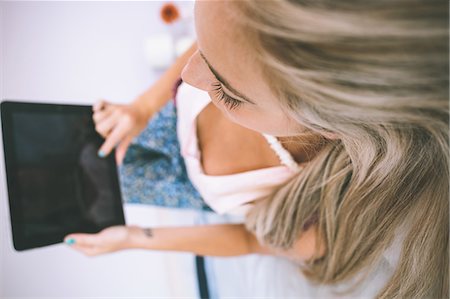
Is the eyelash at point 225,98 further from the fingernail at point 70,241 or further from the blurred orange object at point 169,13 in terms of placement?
the blurred orange object at point 169,13

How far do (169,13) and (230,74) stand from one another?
911mm

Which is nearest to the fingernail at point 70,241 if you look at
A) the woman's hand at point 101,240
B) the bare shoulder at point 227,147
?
the woman's hand at point 101,240

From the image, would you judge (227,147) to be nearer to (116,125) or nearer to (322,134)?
(116,125)

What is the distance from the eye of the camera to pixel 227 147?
0.73 meters

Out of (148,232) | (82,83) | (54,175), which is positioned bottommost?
(148,232)

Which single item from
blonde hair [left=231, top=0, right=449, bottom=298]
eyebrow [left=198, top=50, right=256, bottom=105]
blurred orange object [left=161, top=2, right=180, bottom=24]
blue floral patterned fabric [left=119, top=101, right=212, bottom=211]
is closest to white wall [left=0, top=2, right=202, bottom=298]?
blurred orange object [left=161, top=2, right=180, bottom=24]

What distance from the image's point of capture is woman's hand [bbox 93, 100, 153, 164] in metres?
0.72

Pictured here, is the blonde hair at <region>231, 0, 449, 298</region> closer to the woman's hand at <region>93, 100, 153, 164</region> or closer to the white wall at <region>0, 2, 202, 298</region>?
the woman's hand at <region>93, 100, 153, 164</region>

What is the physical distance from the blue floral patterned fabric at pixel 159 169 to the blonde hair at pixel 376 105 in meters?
0.35

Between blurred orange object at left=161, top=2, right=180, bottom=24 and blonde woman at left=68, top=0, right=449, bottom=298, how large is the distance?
0.40 meters

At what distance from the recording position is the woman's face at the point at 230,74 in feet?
1.05

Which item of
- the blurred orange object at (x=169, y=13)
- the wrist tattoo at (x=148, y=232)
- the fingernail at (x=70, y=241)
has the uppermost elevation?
the blurred orange object at (x=169, y=13)

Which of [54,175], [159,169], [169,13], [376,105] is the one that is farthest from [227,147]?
[169,13]

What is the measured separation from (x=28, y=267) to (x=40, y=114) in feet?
1.91
